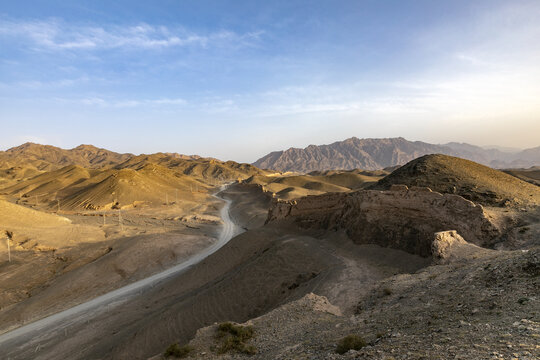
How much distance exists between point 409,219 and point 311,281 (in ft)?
24.7

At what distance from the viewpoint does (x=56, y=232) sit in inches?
1602

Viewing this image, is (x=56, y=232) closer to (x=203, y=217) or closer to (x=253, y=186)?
(x=203, y=217)

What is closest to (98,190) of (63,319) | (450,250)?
(63,319)

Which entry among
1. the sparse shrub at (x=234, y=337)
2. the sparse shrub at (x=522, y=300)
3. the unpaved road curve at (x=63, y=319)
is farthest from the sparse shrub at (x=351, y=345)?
the unpaved road curve at (x=63, y=319)

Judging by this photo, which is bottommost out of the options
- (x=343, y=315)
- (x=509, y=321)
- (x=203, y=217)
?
(x=203, y=217)

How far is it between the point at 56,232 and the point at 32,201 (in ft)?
148

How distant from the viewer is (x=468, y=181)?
1001 inches

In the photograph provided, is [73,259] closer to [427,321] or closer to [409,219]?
[409,219]

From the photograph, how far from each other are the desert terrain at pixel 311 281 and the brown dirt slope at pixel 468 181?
8.0 inches

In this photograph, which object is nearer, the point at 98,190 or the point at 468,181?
the point at 468,181

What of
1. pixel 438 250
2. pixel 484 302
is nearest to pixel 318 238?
pixel 438 250

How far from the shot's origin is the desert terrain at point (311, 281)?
7.33 m

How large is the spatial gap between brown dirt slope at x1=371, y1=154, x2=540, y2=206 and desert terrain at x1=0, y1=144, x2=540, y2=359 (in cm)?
20

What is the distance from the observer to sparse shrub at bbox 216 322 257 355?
9333 millimetres
